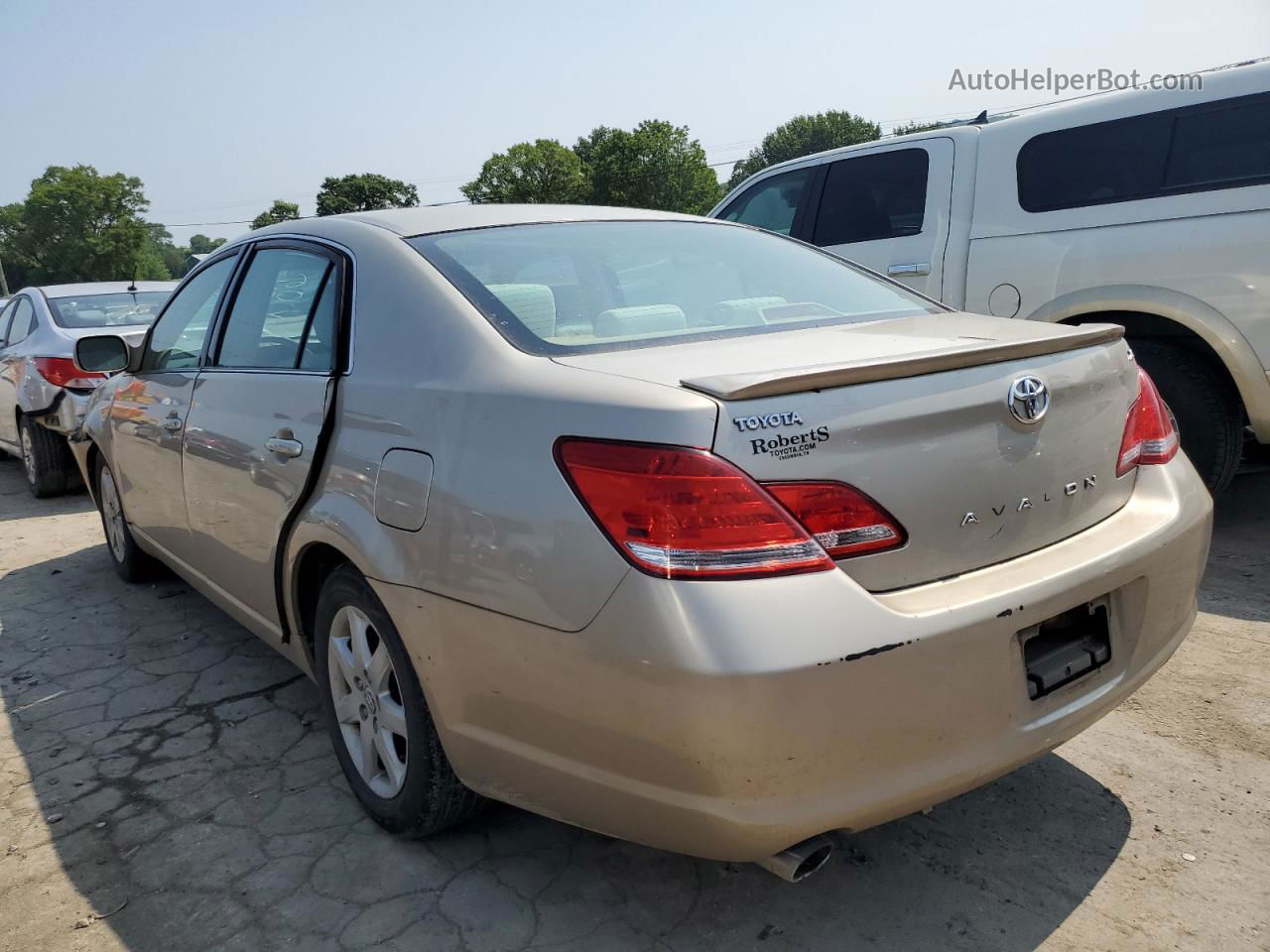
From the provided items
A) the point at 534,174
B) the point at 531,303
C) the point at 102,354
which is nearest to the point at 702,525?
the point at 531,303

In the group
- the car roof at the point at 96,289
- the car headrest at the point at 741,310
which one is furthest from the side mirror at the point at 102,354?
the car roof at the point at 96,289

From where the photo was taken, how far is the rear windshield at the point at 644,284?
2264 mm

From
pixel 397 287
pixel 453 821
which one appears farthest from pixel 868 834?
pixel 397 287

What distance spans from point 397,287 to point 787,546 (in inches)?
50.1

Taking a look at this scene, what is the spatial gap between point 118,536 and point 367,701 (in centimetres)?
295

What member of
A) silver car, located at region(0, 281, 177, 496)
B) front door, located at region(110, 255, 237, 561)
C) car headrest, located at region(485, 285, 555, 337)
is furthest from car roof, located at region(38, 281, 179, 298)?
car headrest, located at region(485, 285, 555, 337)

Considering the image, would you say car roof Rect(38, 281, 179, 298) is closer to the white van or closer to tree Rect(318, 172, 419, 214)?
the white van

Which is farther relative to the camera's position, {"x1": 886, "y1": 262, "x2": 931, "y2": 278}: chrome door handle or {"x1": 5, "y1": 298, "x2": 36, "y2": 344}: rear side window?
{"x1": 5, "y1": 298, "x2": 36, "y2": 344}: rear side window

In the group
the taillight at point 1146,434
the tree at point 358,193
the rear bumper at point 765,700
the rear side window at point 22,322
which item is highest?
the tree at point 358,193

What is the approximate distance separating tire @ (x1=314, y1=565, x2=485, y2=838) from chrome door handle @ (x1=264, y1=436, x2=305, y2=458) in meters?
→ 0.35

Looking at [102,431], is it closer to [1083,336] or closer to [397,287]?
[397,287]

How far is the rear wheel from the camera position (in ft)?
14.9

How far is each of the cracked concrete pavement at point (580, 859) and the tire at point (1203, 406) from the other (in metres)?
1.41

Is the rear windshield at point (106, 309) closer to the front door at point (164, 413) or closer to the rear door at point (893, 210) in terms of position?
the front door at point (164, 413)
